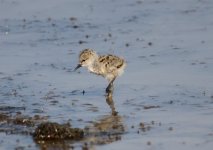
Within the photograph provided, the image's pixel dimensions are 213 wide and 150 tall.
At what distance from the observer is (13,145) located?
11.7 m

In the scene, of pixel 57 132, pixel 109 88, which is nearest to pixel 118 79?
pixel 109 88

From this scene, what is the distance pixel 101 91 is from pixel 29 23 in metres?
6.64

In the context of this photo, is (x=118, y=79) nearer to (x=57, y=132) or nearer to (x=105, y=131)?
(x=105, y=131)

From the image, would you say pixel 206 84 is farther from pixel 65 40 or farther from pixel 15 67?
pixel 65 40

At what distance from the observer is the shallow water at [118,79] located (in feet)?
40.0

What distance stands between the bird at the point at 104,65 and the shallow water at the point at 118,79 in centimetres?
25

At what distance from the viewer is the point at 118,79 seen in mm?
16047

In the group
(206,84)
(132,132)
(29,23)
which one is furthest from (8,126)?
(29,23)

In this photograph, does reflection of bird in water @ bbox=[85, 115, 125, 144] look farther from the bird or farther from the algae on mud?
the bird

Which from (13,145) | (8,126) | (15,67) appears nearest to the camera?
(13,145)

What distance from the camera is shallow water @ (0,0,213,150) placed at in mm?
12203

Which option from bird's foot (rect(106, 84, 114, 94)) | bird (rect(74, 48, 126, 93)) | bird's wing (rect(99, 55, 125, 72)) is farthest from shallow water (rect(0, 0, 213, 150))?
bird's wing (rect(99, 55, 125, 72))

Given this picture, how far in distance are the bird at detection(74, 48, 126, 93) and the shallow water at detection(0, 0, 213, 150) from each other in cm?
25

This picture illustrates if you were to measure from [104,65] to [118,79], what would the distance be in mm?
647
